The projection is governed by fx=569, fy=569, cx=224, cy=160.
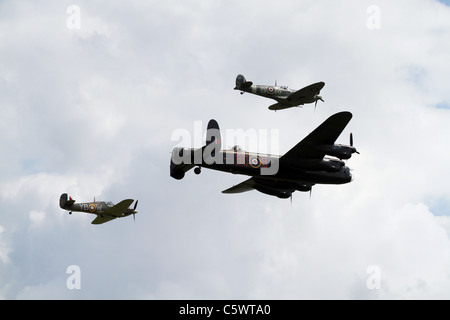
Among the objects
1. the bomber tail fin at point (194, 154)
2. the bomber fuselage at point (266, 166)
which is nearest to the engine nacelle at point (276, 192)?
the bomber fuselage at point (266, 166)

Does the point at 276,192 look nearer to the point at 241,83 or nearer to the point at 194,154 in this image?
the point at 194,154

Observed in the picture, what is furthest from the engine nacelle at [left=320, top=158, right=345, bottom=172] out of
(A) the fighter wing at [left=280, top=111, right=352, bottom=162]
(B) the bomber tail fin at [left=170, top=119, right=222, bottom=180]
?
(B) the bomber tail fin at [left=170, top=119, right=222, bottom=180]

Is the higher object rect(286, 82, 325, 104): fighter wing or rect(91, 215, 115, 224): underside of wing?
rect(286, 82, 325, 104): fighter wing

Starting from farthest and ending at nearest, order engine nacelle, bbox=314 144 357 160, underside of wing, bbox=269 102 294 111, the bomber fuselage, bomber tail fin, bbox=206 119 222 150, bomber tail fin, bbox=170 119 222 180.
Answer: underside of wing, bbox=269 102 294 111, engine nacelle, bbox=314 144 357 160, the bomber fuselage, bomber tail fin, bbox=170 119 222 180, bomber tail fin, bbox=206 119 222 150

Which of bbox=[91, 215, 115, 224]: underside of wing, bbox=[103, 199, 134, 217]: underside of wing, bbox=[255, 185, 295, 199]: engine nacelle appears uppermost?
bbox=[103, 199, 134, 217]: underside of wing

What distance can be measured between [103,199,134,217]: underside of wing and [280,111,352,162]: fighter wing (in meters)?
27.6

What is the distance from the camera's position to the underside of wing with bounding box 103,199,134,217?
6147 centimetres

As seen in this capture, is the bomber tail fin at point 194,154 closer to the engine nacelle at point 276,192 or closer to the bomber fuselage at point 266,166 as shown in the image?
the bomber fuselage at point 266,166

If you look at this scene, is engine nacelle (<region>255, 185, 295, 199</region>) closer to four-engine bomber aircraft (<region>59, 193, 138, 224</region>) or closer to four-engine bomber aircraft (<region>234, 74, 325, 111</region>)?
four-engine bomber aircraft (<region>234, 74, 325, 111</region>)

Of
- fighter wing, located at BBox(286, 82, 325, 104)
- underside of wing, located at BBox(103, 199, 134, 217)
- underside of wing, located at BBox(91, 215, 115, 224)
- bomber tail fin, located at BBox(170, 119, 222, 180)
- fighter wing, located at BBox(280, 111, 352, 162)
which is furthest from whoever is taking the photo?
underside of wing, located at BBox(91, 215, 115, 224)

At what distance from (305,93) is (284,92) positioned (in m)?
2.14

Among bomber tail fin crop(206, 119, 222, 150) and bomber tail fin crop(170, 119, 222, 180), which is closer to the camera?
bomber tail fin crop(206, 119, 222, 150)
